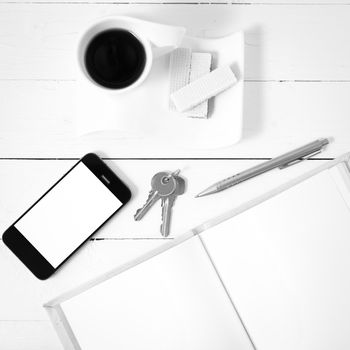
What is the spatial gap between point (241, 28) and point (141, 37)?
0.13m

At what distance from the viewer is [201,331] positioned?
0.48 metres

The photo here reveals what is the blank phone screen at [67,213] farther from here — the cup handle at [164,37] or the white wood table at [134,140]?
the cup handle at [164,37]

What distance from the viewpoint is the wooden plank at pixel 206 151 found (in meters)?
0.52

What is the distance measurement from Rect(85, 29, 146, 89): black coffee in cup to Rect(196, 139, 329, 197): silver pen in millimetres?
151

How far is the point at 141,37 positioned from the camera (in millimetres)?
452

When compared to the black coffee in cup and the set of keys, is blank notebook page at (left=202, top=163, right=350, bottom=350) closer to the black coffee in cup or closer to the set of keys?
the set of keys

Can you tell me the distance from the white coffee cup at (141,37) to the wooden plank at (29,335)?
280 millimetres

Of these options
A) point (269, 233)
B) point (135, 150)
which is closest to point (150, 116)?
point (135, 150)

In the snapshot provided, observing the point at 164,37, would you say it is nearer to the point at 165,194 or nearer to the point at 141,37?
the point at 141,37

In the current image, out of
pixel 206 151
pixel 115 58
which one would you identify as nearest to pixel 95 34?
pixel 115 58

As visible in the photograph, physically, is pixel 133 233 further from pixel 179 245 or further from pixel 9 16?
pixel 9 16

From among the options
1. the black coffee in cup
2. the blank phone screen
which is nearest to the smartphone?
the blank phone screen

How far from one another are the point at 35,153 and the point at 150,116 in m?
0.14

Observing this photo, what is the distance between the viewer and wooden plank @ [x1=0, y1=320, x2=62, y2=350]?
52cm
